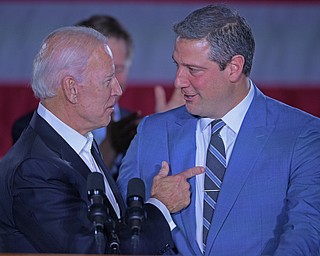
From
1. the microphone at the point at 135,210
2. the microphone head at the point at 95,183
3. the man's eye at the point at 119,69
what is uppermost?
the microphone head at the point at 95,183

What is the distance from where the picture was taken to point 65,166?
2703mm

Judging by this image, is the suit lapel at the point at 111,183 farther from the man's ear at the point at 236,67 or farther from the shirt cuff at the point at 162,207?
the man's ear at the point at 236,67

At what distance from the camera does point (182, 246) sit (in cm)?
288

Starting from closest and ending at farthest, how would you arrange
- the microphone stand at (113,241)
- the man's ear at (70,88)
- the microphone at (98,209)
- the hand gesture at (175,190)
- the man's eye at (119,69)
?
the microphone at (98,209) < the microphone stand at (113,241) < the man's ear at (70,88) < the hand gesture at (175,190) < the man's eye at (119,69)

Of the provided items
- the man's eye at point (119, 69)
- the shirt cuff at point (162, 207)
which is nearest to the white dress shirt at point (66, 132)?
the shirt cuff at point (162, 207)

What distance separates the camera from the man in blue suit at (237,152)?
280 cm

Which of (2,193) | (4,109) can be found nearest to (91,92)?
(2,193)

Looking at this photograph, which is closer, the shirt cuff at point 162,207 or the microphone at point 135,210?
the microphone at point 135,210

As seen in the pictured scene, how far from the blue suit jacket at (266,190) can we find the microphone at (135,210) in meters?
0.40

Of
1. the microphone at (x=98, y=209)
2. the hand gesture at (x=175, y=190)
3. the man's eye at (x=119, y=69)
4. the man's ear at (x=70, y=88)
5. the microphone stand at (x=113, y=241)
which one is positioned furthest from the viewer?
the man's eye at (x=119, y=69)

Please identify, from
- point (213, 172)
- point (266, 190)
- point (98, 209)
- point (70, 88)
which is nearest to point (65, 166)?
point (70, 88)

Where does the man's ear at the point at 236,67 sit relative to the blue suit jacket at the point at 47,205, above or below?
above

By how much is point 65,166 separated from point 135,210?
0.34m

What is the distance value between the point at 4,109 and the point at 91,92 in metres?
2.00
